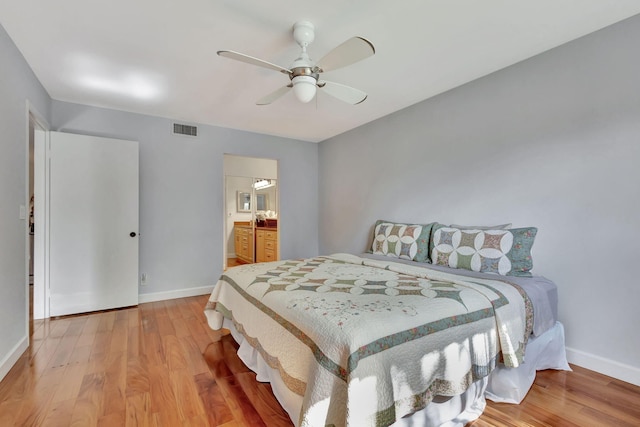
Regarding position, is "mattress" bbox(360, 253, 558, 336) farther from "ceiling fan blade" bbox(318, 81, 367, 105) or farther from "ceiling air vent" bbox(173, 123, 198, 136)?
"ceiling air vent" bbox(173, 123, 198, 136)

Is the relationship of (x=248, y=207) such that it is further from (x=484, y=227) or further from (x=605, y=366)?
(x=605, y=366)

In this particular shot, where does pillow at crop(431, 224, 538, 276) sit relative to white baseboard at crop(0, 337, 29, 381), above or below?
above

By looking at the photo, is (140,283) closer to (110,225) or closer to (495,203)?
(110,225)

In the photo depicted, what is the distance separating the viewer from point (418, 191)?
3.27 m

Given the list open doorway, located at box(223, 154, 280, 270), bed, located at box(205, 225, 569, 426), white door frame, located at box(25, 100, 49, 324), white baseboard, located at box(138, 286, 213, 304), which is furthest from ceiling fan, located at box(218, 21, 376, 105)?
open doorway, located at box(223, 154, 280, 270)

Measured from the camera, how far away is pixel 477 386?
1.62 meters

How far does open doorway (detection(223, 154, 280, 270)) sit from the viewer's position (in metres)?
6.34

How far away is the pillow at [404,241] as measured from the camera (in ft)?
9.28

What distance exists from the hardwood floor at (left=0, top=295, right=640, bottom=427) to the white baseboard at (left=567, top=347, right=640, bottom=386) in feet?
0.18

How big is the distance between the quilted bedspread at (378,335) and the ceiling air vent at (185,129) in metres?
2.65

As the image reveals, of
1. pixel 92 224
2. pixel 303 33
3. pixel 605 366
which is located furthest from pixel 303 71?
pixel 92 224

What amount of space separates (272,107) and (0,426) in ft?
10.6

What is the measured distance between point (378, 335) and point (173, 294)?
11.2ft

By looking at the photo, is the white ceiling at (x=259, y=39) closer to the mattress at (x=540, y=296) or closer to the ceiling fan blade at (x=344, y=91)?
the ceiling fan blade at (x=344, y=91)
